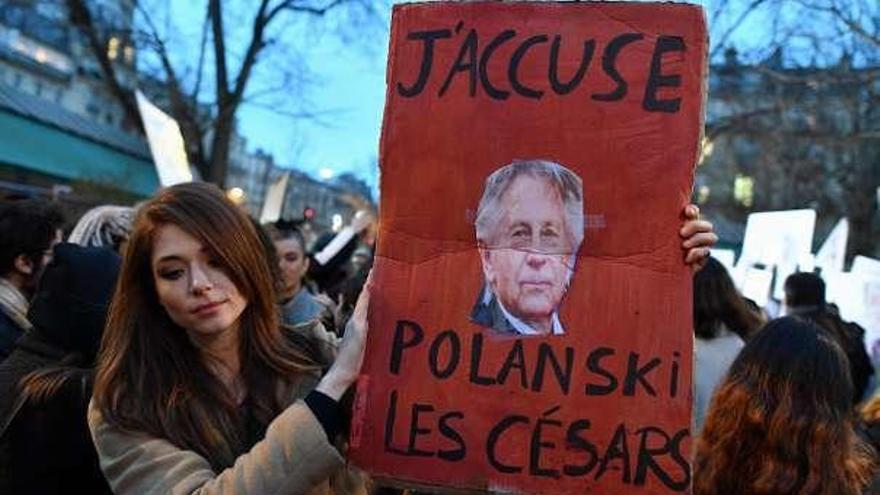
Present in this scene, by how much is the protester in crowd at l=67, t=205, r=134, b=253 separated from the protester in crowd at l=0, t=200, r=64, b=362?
22 centimetres

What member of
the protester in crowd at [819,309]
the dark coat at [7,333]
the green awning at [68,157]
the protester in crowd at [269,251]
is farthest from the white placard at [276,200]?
the protester in crowd at [269,251]

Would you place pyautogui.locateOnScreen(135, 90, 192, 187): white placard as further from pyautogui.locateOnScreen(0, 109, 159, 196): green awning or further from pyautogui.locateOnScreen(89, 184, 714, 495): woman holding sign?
pyautogui.locateOnScreen(0, 109, 159, 196): green awning

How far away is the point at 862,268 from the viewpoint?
6.76 meters

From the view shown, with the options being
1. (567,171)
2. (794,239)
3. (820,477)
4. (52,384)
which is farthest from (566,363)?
(794,239)

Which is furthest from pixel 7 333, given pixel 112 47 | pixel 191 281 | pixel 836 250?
pixel 112 47

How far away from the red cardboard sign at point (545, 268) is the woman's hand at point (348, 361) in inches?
1.1

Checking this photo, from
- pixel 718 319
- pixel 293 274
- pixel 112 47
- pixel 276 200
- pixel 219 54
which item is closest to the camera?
pixel 718 319

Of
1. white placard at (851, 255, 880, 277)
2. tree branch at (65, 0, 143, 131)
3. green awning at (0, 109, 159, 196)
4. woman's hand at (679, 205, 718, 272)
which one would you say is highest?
tree branch at (65, 0, 143, 131)

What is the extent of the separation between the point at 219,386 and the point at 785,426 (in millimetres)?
1243

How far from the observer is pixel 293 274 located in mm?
5312

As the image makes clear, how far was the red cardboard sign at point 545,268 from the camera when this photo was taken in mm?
1975

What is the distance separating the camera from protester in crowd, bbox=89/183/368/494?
75.8 inches

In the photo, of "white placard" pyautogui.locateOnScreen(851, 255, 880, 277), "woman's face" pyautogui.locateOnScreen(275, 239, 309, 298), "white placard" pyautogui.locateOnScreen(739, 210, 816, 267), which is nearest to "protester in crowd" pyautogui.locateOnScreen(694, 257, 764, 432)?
"woman's face" pyautogui.locateOnScreen(275, 239, 309, 298)

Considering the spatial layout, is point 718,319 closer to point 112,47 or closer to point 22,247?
point 22,247
